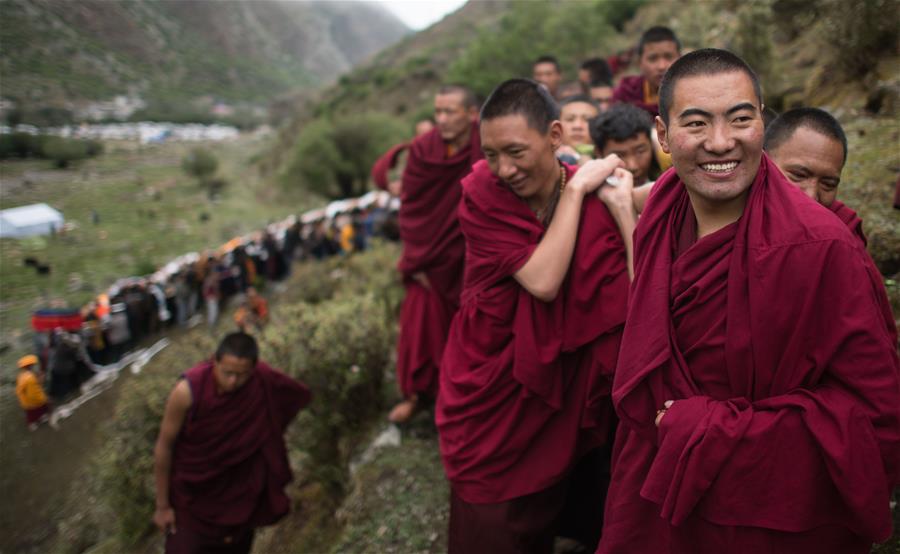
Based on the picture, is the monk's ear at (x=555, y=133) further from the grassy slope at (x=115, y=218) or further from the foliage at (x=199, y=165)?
the foliage at (x=199, y=165)

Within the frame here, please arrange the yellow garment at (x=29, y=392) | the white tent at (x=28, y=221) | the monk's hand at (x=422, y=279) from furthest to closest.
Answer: the white tent at (x=28, y=221) → the yellow garment at (x=29, y=392) → the monk's hand at (x=422, y=279)

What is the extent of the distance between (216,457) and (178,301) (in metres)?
9.96

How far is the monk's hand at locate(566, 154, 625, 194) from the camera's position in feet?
6.85

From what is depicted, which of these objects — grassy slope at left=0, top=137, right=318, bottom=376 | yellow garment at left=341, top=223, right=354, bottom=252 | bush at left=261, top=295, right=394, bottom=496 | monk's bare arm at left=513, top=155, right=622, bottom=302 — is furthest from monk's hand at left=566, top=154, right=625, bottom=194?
grassy slope at left=0, top=137, right=318, bottom=376

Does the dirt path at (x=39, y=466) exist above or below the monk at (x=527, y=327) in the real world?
below

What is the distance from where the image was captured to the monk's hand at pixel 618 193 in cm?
206

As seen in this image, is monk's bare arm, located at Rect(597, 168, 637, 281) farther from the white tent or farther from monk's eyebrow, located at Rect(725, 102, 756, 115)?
the white tent

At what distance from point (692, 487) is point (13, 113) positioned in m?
24.4

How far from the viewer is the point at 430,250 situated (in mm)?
3820

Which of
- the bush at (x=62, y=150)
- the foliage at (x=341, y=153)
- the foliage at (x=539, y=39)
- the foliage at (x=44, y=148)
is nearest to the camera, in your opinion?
the foliage at (x=44, y=148)

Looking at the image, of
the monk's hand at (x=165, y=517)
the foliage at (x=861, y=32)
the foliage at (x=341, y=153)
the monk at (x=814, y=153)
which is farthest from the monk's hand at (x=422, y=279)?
the foliage at (x=341, y=153)

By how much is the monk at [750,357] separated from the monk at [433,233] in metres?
2.27

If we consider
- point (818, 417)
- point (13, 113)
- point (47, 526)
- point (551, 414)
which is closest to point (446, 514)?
point (551, 414)

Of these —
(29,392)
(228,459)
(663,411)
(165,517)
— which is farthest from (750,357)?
(29,392)
